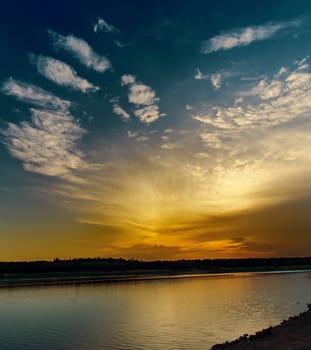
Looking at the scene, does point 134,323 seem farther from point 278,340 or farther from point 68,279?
point 68,279

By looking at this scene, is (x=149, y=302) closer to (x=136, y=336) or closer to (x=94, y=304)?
(x=94, y=304)

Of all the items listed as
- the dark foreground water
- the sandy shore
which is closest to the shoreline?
the dark foreground water

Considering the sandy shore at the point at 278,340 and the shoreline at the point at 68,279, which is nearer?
the sandy shore at the point at 278,340

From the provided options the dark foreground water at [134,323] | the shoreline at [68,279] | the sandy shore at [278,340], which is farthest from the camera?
the shoreline at [68,279]

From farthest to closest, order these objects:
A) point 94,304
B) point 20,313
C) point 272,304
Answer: point 94,304, point 272,304, point 20,313

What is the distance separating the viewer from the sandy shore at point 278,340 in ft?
76.7

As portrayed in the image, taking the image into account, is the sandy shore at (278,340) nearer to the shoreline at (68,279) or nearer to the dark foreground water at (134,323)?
the dark foreground water at (134,323)

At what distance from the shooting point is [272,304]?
4994 cm

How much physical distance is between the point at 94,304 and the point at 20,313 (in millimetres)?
11090

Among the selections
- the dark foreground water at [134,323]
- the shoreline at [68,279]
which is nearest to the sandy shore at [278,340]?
the dark foreground water at [134,323]

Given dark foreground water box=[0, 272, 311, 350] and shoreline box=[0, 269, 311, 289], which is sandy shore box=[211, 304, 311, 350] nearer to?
dark foreground water box=[0, 272, 311, 350]

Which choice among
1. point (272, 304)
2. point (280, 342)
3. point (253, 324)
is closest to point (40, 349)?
point (280, 342)

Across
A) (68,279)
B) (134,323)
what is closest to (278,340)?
(134,323)

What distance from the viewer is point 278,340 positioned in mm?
25016
